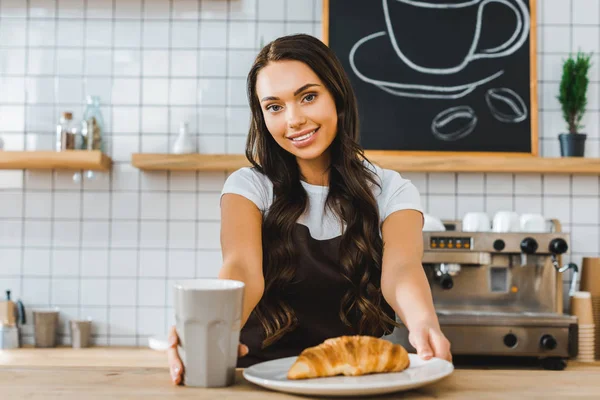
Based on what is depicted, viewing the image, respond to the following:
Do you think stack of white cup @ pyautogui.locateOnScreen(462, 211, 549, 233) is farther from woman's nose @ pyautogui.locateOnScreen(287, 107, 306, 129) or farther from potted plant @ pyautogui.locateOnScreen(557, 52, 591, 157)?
woman's nose @ pyautogui.locateOnScreen(287, 107, 306, 129)

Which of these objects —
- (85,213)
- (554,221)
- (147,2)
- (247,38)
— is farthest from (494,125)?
(85,213)

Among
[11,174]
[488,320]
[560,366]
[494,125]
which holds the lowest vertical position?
[560,366]

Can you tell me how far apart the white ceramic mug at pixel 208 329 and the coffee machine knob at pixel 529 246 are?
1752 millimetres

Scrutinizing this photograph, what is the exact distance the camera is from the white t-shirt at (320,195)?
4.48ft

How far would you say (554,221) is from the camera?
2555 millimetres

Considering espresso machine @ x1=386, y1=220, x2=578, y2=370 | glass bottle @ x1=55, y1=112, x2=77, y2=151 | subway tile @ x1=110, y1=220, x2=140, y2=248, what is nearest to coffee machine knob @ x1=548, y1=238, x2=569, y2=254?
espresso machine @ x1=386, y1=220, x2=578, y2=370

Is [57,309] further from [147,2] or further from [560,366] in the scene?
[560,366]

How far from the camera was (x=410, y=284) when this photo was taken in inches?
44.6

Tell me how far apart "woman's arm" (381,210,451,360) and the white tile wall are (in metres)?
1.39

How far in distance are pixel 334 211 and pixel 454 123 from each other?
1.39 meters

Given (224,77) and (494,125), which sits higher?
(224,77)

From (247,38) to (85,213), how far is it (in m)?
0.97

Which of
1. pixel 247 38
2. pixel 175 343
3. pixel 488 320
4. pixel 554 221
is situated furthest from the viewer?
pixel 247 38

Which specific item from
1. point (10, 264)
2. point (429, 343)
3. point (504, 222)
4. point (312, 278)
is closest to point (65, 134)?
point (10, 264)
